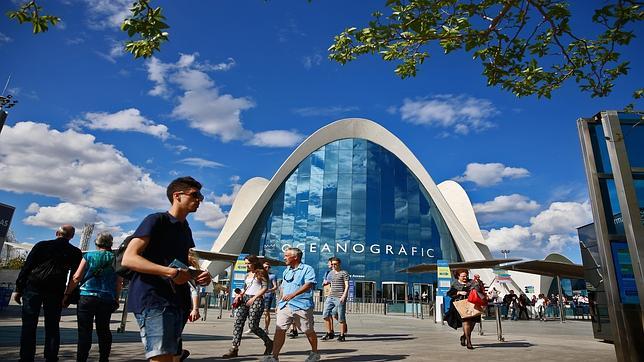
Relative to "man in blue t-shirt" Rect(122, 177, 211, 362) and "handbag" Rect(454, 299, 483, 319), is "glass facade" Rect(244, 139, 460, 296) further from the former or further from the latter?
"man in blue t-shirt" Rect(122, 177, 211, 362)

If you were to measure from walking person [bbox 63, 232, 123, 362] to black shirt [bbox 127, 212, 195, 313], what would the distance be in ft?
8.34

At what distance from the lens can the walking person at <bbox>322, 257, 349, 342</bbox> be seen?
8391 millimetres

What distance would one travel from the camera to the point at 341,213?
34469mm

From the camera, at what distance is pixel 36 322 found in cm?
447

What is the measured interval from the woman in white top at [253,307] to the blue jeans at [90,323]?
5.86ft

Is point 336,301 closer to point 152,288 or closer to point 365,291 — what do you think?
point 152,288

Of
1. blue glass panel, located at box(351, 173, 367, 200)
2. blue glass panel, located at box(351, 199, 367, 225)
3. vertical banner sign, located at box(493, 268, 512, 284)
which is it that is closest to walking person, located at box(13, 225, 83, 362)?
vertical banner sign, located at box(493, 268, 512, 284)

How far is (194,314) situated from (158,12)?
284 centimetres

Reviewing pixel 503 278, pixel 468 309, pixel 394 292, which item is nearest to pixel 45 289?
pixel 468 309

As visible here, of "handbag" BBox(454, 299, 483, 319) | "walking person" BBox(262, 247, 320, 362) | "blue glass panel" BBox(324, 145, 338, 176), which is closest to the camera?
"walking person" BBox(262, 247, 320, 362)

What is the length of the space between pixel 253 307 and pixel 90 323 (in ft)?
7.98

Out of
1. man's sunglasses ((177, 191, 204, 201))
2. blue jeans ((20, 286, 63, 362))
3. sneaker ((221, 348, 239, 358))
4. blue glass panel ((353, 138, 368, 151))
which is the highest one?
blue glass panel ((353, 138, 368, 151))

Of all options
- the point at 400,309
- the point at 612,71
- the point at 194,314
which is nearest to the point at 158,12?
the point at 194,314

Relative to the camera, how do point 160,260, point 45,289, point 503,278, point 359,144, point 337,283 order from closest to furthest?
point 160,260
point 45,289
point 337,283
point 503,278
point 359,144
